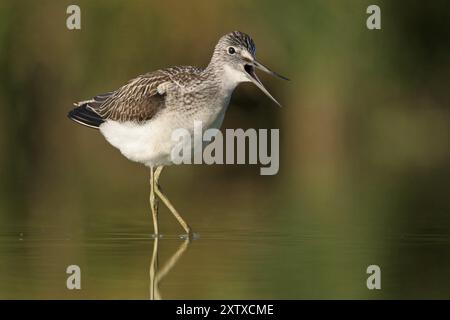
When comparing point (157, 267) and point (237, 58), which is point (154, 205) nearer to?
point (237, 58)

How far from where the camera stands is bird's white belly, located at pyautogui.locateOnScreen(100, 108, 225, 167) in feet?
40.1

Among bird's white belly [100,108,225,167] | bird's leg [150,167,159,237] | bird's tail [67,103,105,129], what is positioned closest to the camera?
bird's white belly [100,108,225,167]

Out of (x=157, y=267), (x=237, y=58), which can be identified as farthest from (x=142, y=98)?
(x=157, y=267)

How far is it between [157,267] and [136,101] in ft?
9.13

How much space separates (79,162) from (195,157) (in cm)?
708

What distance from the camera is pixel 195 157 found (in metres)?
12.8

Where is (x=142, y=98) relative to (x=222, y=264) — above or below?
above

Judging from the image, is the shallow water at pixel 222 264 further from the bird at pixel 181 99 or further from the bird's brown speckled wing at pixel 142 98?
the bird's brown speckled wing at pixel 142 98

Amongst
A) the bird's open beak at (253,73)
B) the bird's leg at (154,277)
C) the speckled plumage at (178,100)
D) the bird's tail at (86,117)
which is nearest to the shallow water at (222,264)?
the bird's leg at (154,277)

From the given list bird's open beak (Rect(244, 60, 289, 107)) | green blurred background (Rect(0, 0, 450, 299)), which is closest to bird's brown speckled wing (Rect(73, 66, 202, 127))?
bird's open beak (Rect(244, 60, 289, 107))

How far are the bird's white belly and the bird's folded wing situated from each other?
118mm

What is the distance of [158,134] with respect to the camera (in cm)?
1231

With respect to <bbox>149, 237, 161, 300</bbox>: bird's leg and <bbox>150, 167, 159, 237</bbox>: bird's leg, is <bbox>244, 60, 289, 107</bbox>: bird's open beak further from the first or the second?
<bbox>149, 237, 161, 300</bbox>: bird's leg

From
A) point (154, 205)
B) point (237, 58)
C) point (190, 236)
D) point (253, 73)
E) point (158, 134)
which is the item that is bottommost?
point (190, 236)
